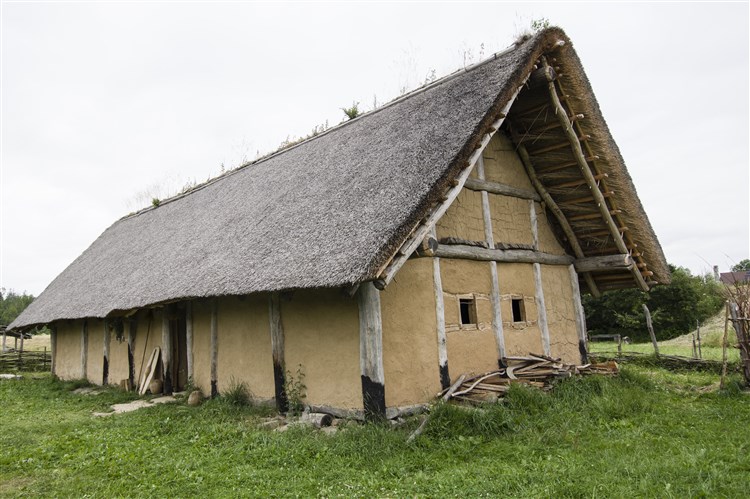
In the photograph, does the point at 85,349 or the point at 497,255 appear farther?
the point at 85,349

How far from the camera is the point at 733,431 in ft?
19.0

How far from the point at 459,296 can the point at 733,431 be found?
3.71m

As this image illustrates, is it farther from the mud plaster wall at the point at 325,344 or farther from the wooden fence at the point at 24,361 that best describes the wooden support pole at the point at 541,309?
the wooden fence at the point at 24,361

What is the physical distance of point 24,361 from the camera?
1931 cm

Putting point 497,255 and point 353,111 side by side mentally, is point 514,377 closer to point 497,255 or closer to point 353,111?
point 497,255

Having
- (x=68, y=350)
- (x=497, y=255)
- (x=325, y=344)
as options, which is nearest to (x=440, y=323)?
(x=325, y=344)

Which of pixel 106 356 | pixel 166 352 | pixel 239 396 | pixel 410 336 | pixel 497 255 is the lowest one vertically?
pixel 239 396

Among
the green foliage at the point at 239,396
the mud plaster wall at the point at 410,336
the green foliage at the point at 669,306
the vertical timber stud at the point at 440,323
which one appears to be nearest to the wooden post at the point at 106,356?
the green foliage at the point at 239,396

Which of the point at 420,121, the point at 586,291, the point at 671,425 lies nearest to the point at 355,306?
the point at 420,121

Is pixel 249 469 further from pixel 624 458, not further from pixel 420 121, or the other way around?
pixel 420 121

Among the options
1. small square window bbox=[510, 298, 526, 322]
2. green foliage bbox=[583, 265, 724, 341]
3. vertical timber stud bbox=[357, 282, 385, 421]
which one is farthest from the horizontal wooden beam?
green foliage bbox=[583, 265, 724, 341]

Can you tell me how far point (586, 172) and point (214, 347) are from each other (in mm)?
7251

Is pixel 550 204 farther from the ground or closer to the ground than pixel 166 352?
farther from the ground

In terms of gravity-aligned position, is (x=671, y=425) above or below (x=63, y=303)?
below
